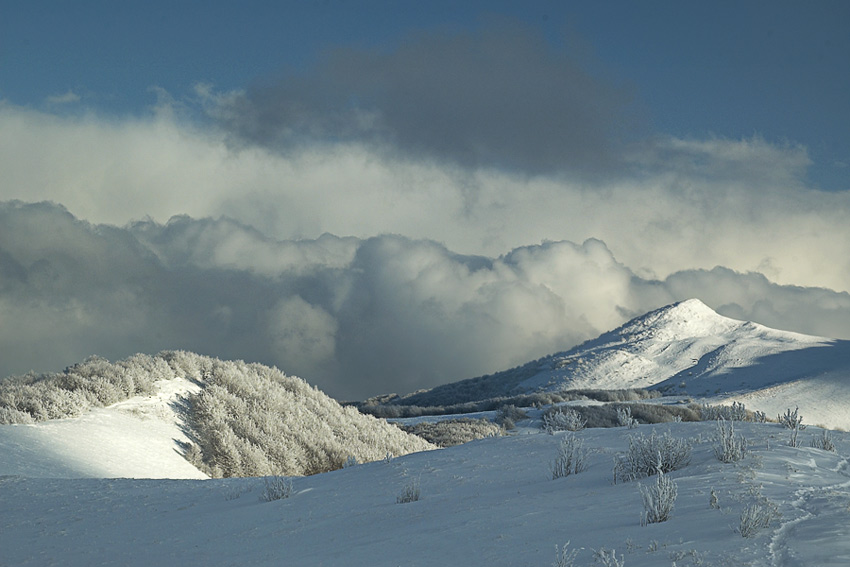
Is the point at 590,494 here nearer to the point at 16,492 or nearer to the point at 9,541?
the point at 9,541

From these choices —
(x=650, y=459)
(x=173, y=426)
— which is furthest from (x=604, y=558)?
(x=173, y=426)

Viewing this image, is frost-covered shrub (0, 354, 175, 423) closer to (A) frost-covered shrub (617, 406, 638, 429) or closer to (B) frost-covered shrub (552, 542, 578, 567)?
(A) frost-covered shrub (617, 406, 638, 429)

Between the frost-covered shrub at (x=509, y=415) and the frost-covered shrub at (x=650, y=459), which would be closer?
the frost-covered shrub at (x=650, y=459)

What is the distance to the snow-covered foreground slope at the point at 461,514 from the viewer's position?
4875 mm

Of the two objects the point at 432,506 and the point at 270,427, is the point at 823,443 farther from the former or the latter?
the point at 270,427

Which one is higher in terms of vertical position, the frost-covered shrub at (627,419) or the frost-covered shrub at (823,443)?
the frost-covered shrub at (627,419)

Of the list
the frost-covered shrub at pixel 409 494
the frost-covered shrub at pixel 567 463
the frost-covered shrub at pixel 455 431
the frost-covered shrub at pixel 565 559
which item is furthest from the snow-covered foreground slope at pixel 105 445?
the frost-covered shrub at pixel 565 559

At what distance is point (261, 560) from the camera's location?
6137 millimetres

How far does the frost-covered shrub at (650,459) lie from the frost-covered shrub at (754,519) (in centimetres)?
204

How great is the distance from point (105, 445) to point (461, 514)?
33.8ft

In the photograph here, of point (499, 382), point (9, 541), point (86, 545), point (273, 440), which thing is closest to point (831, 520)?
point (86, 545)

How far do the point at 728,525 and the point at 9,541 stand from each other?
7.71 m

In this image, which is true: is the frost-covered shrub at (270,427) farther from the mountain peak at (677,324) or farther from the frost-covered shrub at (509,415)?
the mountain peak at (677,324)

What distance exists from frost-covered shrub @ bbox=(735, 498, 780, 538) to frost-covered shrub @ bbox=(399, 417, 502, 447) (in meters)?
16.6
